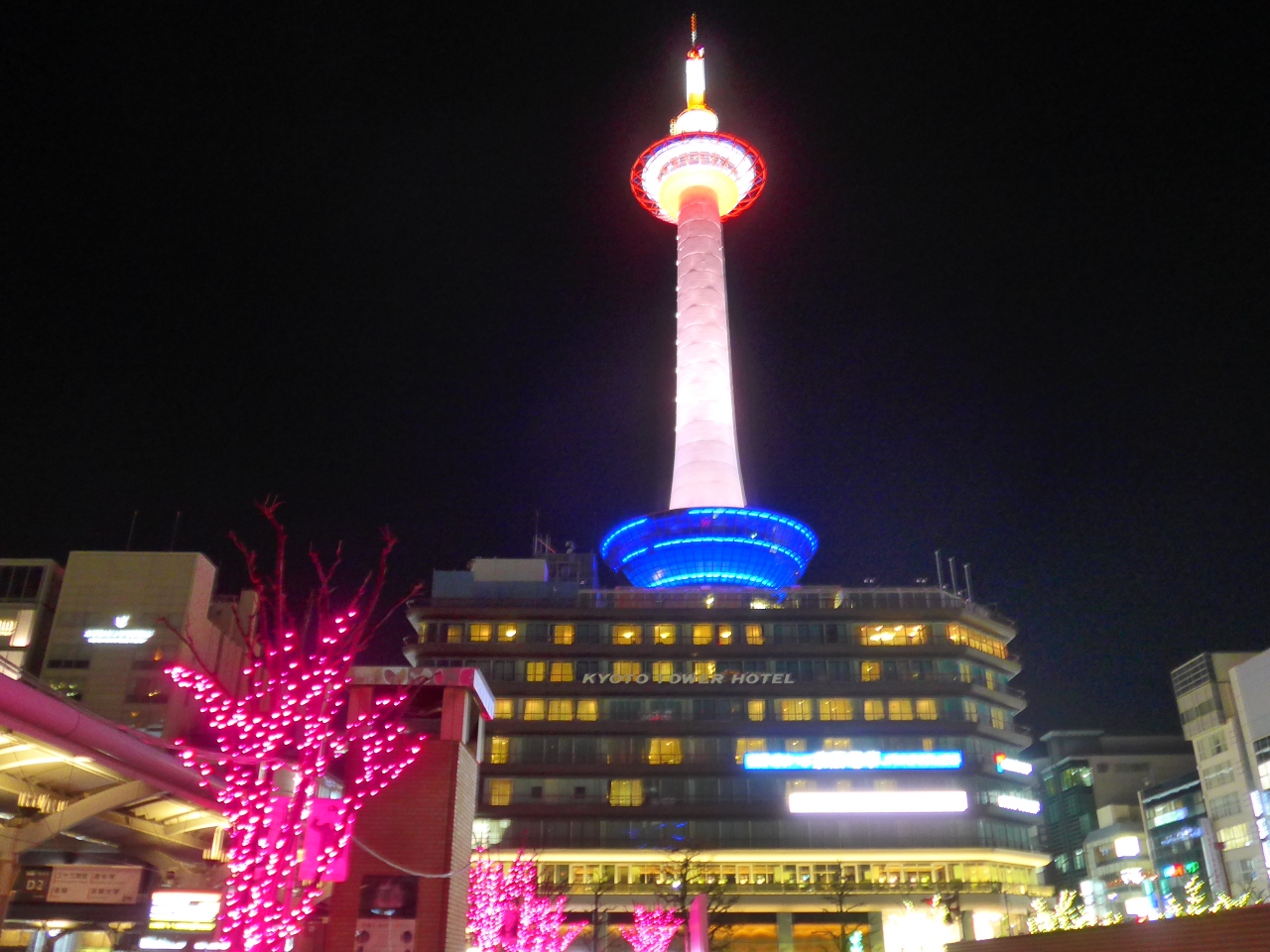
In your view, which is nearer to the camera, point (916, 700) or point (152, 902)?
point (152, 902)

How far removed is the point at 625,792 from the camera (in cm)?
8569

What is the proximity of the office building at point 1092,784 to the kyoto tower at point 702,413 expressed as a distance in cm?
5569

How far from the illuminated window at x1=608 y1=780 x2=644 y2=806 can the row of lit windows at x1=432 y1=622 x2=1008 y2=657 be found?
37.3 ft

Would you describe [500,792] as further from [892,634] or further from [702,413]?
[702,413]

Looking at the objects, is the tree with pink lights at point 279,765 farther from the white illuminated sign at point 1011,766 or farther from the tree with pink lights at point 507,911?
the white illuminated sign at point 1011,766

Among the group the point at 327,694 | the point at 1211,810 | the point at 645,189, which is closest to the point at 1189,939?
the point at 327,694

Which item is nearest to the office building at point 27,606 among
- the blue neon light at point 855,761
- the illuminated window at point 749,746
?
the illuminated window at point 749,746

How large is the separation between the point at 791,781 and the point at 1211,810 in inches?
1896

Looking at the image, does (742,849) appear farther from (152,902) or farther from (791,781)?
(152,902)

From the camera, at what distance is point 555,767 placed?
85.6 m

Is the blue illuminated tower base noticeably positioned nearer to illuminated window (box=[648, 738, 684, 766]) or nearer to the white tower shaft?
the white tower shaft

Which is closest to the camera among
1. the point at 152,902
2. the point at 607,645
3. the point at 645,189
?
the point at 152,902

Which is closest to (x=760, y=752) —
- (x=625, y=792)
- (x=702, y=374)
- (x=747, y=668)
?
(x=747, y=668)

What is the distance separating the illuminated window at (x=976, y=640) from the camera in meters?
92.0
